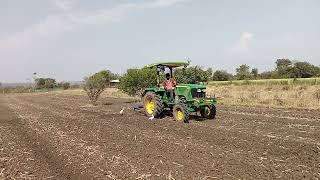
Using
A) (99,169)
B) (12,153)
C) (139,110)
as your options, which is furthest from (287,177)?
(139,110)

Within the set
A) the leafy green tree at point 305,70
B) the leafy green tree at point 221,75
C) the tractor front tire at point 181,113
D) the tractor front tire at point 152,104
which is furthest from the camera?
the leafy green tree at point 221,75

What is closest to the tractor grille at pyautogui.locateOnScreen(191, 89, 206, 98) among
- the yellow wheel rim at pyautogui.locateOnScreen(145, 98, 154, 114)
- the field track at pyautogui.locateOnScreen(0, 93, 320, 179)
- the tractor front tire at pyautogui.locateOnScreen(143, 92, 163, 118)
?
the field track at pyautogui.locateOnScreen(0, 93, 320, 179)

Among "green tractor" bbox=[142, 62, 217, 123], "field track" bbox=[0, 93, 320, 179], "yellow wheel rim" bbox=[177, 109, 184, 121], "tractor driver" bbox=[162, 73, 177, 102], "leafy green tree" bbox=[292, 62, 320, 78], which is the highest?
"leafy green tree" bbox=[292, 62, 320, 78]

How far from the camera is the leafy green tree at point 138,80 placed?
2625 centimetres

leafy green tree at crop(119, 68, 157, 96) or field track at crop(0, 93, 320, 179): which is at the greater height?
leafy green tree at crop(119, 68, 157, 96)

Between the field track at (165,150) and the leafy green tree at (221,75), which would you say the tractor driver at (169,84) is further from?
the leafy green tree at (221,75)

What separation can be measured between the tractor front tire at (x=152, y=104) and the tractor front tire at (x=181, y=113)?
108cm

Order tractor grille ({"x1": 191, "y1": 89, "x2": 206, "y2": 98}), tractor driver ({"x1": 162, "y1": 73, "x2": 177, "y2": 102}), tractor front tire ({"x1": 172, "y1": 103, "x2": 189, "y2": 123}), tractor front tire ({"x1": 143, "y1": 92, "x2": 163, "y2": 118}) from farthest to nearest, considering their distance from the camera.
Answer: tractor front tire ({"x1": 143, "y1": 92, "x2": 163, "y2": 118}) → tractor driver ({"x1": 162, "y1": 73, "x2": 177, "y2": 102}) → tractor grille ({"x1": 191, "y1": 89, "x2": 206, "y2": 98}) → tractor front tire ({"x1": 172, "y1": 103, "x2": 189, "y2": 123})

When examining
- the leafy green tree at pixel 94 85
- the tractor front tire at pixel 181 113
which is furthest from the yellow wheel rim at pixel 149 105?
the leafy green tree at pixel 94 85

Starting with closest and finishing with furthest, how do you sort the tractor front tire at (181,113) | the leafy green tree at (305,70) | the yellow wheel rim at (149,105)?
the tractor front tire at (181,113) < the yellow wheel rim at (149,105) < the leafy green tree at (305,70)

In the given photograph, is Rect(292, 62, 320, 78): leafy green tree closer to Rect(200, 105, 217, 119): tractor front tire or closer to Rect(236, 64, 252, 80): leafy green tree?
Rect(236, 64, 252, 80): leafy green tree

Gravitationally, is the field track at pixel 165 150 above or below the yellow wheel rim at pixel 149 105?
below

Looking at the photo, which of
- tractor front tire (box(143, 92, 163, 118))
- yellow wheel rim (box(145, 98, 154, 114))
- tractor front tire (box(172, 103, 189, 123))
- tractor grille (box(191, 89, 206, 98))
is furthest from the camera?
yellow wheel rim (box(145, 98, 154, 114))

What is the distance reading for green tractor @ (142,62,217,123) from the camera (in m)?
14.5
